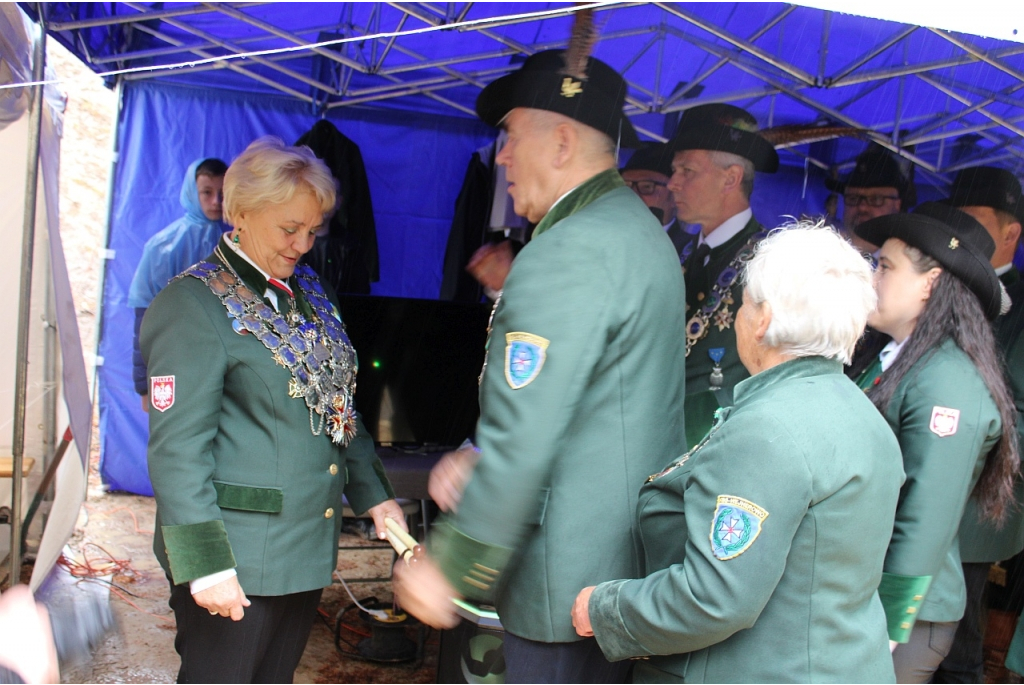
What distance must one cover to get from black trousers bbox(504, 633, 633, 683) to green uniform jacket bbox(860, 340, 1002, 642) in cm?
76

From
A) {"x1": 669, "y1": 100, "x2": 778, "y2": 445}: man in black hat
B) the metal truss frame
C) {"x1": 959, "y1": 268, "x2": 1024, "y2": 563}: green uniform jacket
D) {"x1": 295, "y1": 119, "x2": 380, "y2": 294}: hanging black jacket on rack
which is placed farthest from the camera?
{"x1": 295, "y1": 119, "x2": 380, "y2": 294}: hanging black jacket on rack

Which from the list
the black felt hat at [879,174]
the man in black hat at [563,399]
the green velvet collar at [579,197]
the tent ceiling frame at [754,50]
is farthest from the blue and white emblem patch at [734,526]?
the black felt hat at [879,174]

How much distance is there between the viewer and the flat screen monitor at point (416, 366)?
13.9 feet

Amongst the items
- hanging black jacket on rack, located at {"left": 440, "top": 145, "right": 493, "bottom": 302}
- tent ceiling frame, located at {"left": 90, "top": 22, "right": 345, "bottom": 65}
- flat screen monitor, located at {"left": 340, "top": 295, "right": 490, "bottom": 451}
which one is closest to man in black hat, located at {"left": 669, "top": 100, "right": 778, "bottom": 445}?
flat screen monitor, located at {"left": 340, "top": 295, "right": 490, "bottom": 451}

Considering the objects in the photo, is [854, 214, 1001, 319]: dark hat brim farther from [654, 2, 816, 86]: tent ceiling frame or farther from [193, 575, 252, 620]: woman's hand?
[193, 575, 252, 620]: woman's hand

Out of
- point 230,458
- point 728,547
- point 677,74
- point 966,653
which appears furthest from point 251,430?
point 677,74

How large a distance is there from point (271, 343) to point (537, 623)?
959mm

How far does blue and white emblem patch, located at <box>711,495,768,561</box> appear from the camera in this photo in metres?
1.36

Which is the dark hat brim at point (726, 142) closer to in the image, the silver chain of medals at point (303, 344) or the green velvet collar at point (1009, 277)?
the green velvet collar at point (1009, 277)

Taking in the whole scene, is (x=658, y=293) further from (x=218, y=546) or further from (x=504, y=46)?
(x=504, y=46)

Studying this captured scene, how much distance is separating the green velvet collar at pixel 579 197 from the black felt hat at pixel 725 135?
4.95ft

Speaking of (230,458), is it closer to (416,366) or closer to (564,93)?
(564,93)

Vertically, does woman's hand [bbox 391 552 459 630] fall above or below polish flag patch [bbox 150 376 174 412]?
below

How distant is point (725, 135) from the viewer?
3189mm
